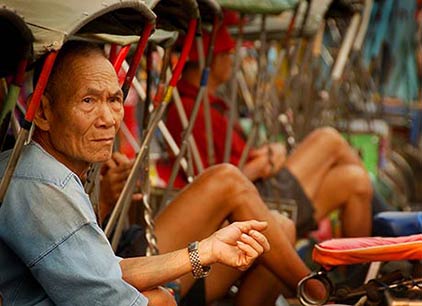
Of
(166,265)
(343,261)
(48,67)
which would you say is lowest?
(343,261)

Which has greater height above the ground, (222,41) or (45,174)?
(45,174)

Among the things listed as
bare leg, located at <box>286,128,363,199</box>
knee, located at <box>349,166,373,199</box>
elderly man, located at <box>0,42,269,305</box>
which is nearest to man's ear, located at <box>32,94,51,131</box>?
elderly man, located at <box>0,42,269,305</box>

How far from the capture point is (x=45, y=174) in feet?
10.3

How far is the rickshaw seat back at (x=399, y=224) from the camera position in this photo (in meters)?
4.54

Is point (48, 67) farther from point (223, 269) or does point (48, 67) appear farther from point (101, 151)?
point (223, 269)

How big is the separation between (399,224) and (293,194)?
1.24m

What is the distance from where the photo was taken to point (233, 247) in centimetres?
330

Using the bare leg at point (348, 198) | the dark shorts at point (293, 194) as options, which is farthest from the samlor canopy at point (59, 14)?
the bare leg at point (348, 198)

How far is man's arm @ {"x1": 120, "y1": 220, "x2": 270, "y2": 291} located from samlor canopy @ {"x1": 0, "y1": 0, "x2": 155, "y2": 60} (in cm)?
68

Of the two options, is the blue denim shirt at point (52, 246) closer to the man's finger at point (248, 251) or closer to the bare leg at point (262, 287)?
the man's finger at point (248, 251)

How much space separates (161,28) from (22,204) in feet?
3.80

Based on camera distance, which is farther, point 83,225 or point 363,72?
point 363,72

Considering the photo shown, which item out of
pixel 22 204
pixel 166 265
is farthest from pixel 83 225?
pixel 166 265

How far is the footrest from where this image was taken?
3.88 m
